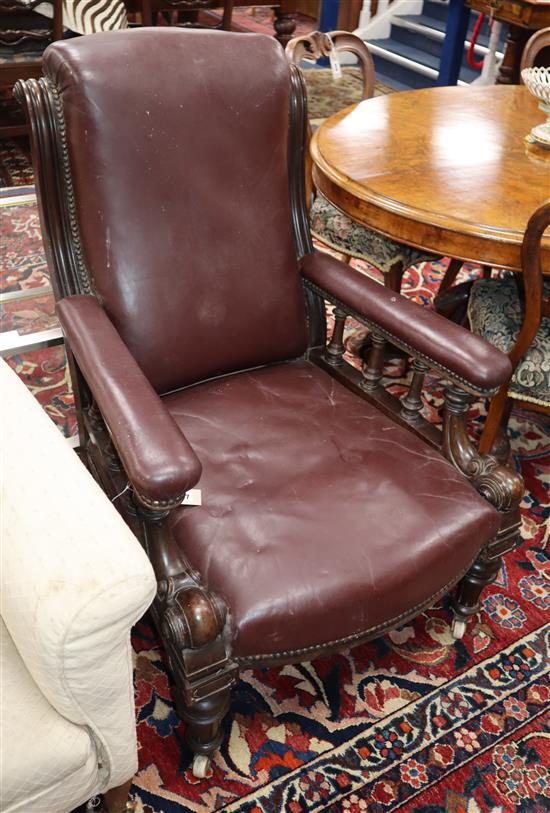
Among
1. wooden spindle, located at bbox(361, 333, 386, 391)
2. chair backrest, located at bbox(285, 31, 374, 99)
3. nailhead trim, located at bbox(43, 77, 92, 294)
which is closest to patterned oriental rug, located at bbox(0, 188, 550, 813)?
nailhead trim, located at bbox(43, 77, 92, 294)

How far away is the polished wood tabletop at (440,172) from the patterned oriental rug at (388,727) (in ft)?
2.65

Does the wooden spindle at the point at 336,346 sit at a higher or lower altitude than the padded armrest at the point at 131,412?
lower

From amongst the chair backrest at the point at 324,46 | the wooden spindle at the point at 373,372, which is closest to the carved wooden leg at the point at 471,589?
the wooden spindle at the point at 373,372

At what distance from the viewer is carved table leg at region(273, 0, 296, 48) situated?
4.04m

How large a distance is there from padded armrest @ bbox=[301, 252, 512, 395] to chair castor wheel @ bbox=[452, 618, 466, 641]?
0.59m

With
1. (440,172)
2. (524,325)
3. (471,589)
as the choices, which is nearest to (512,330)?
(524,325)

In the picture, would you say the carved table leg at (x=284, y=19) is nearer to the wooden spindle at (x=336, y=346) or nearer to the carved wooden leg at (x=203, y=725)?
the wooden spindle at (x=336, y=346)

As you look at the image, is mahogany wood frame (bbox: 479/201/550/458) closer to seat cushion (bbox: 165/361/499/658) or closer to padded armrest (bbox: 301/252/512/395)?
padded armrest (bbox: 301/252/512/395)

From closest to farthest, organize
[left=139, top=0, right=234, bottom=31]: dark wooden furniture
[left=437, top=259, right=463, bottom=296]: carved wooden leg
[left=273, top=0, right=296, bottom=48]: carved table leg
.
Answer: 1. [left=437, top=259, right=463, bottom=296]: carved wooden leg
2. [left=139, top=0, right=234, bottom=31]: dark wooden furniture
3. [left=273, top=0, right=296, bottom=48]: carved table leg

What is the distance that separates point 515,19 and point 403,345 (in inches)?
115

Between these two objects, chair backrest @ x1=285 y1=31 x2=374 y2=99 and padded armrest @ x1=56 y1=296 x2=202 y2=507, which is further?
chair backrest @ x1=285 y1=31 x2=374 y2=99

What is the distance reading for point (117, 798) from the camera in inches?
47.2

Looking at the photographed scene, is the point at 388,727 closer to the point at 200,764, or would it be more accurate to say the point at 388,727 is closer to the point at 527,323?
the point at 200,764

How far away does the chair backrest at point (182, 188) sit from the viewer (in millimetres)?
1317
